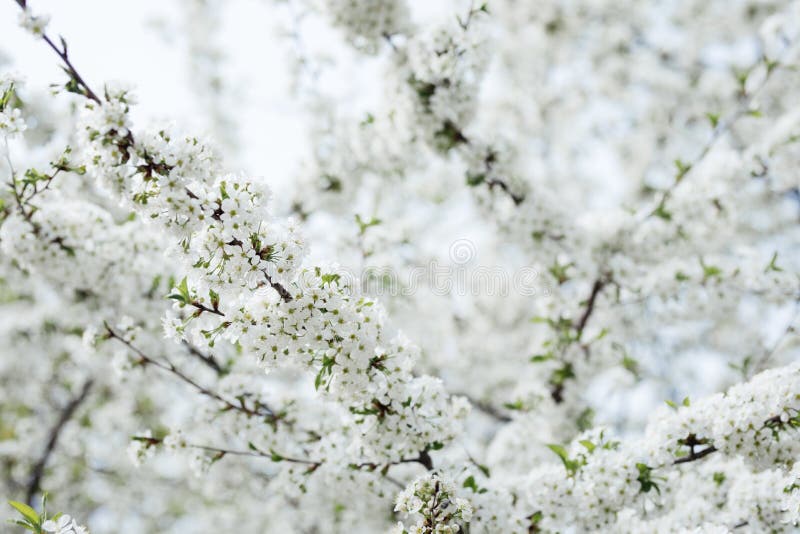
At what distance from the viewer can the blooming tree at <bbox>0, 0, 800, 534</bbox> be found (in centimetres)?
344

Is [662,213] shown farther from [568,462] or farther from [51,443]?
[51,443]

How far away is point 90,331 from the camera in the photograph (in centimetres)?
470

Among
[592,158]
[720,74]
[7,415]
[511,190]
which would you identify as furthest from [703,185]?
[7,415]

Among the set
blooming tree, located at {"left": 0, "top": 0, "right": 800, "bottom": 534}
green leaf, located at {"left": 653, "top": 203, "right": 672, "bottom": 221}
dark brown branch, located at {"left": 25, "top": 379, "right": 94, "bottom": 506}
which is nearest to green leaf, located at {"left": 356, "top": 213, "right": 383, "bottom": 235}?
blooming tree, located at {"left": 0, "top": 0, "right": 800, "bottom": 534}

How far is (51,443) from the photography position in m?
9.38

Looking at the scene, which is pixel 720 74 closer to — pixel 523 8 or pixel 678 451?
pixel 523 8

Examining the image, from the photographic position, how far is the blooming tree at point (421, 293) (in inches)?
135

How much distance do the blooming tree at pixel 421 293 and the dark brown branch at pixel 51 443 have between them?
129 millimetres

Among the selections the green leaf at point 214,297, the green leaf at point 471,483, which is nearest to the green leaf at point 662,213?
the green leaf at point 471,483

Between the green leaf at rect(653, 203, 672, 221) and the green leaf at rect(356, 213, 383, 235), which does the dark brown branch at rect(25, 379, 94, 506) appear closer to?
the green leaf at rect(356, 213, 383, 235)

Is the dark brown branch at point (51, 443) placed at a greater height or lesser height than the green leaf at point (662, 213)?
lesser

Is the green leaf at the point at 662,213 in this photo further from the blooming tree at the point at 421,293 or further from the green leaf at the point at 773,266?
the green leaf at the point at 773,266

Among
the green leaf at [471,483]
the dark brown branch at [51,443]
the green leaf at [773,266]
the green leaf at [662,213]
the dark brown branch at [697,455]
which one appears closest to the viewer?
the dark brown branch at [697,455]

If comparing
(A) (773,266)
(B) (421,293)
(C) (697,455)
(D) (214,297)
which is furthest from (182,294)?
(B) (421,293)
